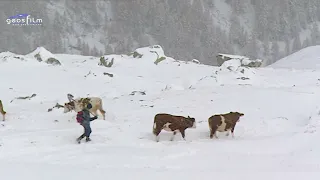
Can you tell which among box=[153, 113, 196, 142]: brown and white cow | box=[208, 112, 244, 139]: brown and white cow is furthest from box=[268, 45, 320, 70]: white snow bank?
box=[153, 113, 196, 142]: brown and white cow

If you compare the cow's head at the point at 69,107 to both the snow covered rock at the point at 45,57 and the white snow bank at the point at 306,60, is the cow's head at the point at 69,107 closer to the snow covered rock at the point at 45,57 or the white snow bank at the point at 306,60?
the snow covered rock at the point at 45,57

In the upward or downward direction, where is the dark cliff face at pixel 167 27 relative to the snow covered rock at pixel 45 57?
upward

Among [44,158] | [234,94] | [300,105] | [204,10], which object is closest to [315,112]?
[300,105]

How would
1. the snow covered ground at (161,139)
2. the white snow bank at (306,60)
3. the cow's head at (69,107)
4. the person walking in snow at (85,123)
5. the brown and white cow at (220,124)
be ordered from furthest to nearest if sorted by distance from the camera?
the white snow bank at (306,60)
the cow's head at (69,107)
the brown and white cow at (220,124)
the person walking in snow at (85,123)
the snow covered ground at (161,139)

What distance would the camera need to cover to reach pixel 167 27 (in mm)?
122375

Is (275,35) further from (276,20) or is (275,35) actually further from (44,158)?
(44,158)

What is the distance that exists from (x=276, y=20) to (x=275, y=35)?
19.7ft

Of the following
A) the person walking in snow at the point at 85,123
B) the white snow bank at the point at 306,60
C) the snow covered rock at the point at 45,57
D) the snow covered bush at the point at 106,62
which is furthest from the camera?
the white snow bank at the point at 306,60

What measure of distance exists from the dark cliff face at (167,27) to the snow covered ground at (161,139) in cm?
9229

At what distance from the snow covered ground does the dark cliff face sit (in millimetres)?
92289

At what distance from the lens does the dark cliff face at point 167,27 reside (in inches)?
4531

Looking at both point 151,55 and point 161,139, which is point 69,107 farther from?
point 151,55

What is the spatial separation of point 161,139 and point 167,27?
112 metres

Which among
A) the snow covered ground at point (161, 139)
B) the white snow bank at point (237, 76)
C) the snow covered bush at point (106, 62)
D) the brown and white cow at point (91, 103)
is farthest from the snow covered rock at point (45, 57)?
the brown and white cow at point (91, 103)
